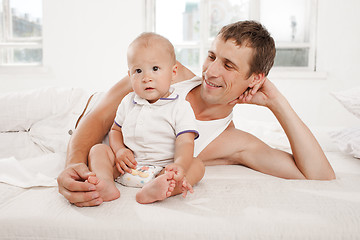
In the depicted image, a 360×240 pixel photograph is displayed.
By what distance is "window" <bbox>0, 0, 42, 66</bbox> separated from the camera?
4.27 meters

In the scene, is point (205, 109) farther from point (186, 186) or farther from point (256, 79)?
point (186, 186)

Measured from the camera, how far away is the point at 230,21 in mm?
3971

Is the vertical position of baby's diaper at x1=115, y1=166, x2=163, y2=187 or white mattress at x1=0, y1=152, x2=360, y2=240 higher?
baby's diaper at x1=115, y1=166, x2=163, y2=187

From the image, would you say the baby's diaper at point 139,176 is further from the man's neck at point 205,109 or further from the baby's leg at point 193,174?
the man's neck at point 205,109

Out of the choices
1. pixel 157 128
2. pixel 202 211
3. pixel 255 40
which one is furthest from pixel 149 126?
pixel 255 40

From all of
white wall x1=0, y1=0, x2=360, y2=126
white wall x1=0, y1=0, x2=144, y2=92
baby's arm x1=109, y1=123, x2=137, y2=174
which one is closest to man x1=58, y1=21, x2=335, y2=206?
baby's arm x1=109, y1=123, x2=137, y2=174

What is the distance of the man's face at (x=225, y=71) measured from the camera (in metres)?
1.25

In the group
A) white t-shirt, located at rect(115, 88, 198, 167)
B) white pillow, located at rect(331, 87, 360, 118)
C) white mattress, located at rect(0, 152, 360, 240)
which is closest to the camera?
white mattress, located at rect(0, 152, 360, 240)

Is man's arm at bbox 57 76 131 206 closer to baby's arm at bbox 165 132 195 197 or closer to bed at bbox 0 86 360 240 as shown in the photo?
bed at bbox 0 86 360 240

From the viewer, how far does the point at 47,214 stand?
0.87m

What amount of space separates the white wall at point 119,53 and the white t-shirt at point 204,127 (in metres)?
2.50

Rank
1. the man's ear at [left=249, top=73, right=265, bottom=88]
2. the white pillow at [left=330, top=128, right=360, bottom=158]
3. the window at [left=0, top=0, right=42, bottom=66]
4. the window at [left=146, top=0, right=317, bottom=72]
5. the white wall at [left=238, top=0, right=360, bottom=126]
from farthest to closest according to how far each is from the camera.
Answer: the window at [left=0, top=0, right=42, bottom=66] < the window at [left=146, top=0, right=317, bottom=72] < the white wall at [left=238, top=0, right=360, bottom=126] < the white pillow at [left=330, top=128, right=360, bottom=158] < the man's ear at [left=249, top=73, right=265, bottom=88]

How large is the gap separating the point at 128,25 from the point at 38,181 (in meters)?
3.10

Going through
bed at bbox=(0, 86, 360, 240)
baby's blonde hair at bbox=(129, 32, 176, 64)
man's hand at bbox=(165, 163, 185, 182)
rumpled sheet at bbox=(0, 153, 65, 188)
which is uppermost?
baby's blonde hair at bbox=(129, 32, 176, 64)
